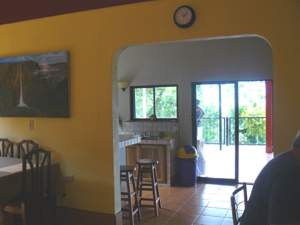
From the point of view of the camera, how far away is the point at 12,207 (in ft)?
9.91

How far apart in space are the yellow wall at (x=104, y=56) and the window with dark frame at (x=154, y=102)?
2.62 metres

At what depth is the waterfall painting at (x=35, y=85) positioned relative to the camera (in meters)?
3.63

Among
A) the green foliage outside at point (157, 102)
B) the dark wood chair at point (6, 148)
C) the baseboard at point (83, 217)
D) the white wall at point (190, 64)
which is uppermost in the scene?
the white wall at point (190, 64)

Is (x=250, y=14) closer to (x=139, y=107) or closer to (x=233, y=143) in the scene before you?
(x=233, y=143)

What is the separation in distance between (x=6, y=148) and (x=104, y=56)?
199cm

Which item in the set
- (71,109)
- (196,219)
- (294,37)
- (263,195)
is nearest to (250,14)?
(294,37)

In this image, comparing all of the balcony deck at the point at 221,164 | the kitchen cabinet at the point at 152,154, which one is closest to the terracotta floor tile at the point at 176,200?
the kitchen cabinet at the point at 152,154

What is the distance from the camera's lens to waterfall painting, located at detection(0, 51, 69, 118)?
3.63m

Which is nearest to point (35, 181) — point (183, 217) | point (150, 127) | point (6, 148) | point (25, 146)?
point (25, 146)

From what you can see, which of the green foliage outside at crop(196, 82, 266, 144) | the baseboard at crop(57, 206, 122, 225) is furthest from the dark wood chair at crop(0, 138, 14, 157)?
the green foliage outside at crop(196, 82, 266, 144)

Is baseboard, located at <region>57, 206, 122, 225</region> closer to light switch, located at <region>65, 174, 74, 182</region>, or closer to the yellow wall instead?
the yellow wall

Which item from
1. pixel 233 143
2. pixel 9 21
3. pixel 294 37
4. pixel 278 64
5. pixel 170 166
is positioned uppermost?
pixel 9 21

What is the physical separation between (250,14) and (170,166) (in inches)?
130

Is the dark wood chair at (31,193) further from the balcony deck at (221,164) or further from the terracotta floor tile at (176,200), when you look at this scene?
the balcony deck at (221,164)
